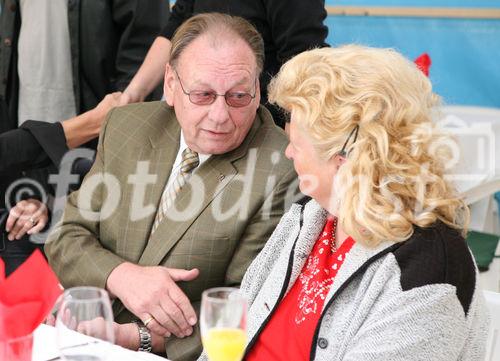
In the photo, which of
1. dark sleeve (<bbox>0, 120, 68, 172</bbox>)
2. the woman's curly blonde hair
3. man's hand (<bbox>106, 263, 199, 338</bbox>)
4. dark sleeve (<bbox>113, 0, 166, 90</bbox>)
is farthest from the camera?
dark sleeve (<bbox>113, 0, 166, 90</bbox>)

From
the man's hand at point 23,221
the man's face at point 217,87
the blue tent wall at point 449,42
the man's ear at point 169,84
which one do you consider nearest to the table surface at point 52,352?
the man's face at point 217,87

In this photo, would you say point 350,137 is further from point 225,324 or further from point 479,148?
point 479,148

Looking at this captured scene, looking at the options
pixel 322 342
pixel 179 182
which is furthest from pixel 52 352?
pixel 179 182

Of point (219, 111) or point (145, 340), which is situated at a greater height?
point (219, 111)

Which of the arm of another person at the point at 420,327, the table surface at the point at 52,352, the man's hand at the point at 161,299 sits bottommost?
the man's hand at the point at 161,299

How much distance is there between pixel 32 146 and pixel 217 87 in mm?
947

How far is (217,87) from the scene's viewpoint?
2.09 metres

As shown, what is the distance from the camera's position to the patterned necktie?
2.22 meters

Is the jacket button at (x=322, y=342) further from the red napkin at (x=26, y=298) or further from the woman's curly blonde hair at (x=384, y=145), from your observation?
the red napkin at (x=26, y=298)

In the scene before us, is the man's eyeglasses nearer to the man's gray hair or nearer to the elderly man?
the elderly man

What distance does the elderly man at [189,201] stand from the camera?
2.05m

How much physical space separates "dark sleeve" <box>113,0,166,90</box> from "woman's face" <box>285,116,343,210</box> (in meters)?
1.73

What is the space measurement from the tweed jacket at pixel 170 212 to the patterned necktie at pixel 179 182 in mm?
20

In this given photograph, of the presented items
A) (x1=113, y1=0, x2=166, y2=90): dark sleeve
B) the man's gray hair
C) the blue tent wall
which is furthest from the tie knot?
the blue tent wall
